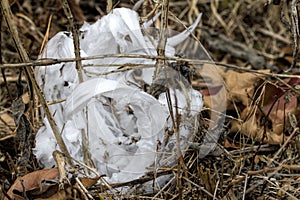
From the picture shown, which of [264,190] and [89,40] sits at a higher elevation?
[89,40]

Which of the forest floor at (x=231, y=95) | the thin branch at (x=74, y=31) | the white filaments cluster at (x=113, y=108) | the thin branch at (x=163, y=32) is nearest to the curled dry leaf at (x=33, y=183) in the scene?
the forest floor at (x=231, y=95)

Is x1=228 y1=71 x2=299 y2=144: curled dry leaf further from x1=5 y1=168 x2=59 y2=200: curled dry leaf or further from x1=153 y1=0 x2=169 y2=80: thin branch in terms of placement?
x1=5 y1=168 x2=59 y2=200: curled dry leaf

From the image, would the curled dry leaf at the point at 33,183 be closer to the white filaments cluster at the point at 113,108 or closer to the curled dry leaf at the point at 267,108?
the white filaments cluster at the point at 113,108

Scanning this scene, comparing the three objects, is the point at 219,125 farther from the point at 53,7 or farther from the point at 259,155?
the point at 53,7

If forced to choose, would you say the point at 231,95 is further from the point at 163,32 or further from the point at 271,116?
the point at 163,32

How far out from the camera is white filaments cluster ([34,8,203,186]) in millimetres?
1173

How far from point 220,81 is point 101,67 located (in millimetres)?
319

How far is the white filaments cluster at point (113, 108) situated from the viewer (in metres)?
1.17

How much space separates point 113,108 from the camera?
125 centimetres

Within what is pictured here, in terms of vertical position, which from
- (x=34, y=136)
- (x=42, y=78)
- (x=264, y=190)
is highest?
(x=42, y=78)

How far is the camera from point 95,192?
1.06m

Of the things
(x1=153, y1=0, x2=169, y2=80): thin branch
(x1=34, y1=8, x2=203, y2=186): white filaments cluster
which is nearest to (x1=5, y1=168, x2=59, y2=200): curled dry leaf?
(x1=34, y1=8, x2=203, y2=186): white filaments cluster

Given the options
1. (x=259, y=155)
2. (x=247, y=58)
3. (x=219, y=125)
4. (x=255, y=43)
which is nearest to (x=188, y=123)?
(x=219, y=125)

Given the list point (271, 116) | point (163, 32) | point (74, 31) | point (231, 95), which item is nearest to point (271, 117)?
point (271, 116)
